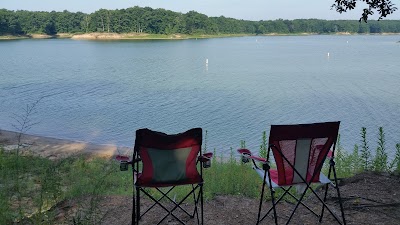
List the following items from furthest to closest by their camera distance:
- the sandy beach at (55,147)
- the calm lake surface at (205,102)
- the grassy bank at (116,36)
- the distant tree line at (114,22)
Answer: the distant tree line at (114,22)
the grassy bank at (116,36)
the calm lake surface at (205,102)
the sandy beach at (55,147)

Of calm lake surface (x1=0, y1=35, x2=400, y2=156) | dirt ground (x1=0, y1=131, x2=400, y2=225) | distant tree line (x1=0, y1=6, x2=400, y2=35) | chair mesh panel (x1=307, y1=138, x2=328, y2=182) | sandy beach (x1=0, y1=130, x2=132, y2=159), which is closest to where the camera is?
chair mesh panel (x1=307, y1=138, x2=328, y2=182)

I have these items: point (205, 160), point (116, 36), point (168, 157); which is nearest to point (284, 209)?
point (205, 160)

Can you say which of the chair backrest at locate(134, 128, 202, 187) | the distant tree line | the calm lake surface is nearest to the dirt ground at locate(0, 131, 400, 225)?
the chair backrest at locate(134, 128, 202, 187)

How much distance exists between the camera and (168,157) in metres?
3.40

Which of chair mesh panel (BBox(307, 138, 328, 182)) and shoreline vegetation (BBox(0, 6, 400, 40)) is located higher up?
shoreline vegetation (BBox(0, 6, 400, 40))

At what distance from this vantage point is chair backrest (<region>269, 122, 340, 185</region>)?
334 centimetres

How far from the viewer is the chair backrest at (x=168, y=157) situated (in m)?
3.34

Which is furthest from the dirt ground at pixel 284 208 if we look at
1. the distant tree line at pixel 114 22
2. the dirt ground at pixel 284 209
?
the distant tree line at pixel 114 22

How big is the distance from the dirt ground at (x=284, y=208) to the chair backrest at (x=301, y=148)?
49 cm

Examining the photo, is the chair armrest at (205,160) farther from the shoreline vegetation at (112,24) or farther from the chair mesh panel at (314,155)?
the shoreline vegetation at (112,24)

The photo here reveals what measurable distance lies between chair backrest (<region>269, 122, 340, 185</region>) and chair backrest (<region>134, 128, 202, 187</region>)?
2.06ft

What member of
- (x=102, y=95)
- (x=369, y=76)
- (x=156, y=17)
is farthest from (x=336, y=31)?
(x=102, y=95)

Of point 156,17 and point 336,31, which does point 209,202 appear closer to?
point 156,17

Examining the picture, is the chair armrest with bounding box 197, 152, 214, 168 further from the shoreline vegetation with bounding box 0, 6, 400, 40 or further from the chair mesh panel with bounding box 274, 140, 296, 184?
the shoreline vegetation with bounding box 0, 6, 400, 40
